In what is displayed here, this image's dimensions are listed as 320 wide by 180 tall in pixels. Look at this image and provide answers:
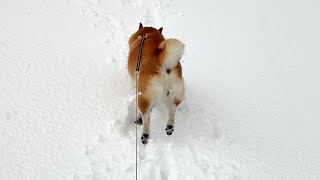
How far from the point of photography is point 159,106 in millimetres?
4895

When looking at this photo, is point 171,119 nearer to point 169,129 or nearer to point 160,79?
point 169,129

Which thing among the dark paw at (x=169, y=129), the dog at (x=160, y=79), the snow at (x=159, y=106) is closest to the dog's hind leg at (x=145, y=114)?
the dog at (x=160, y=79)

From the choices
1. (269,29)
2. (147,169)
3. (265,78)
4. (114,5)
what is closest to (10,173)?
(147,169)

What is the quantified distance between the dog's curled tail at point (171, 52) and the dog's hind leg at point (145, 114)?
1.59ft

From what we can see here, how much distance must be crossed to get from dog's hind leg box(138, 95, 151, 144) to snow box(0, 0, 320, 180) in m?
0.11

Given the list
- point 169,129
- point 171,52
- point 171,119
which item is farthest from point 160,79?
point 169,129

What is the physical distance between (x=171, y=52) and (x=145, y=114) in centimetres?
83

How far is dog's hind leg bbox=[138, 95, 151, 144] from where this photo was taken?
4.07m

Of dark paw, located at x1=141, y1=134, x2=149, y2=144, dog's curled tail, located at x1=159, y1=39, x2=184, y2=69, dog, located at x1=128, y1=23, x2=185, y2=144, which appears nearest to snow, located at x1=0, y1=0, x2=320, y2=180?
dark paw, located at x1=141, y1=134, x2=149, y2=144

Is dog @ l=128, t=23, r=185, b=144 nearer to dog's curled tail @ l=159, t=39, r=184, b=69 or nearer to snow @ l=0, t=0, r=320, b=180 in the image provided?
dog's curled tail @ l=159, t=39, r=184, b=69

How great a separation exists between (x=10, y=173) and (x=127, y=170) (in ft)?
3.93

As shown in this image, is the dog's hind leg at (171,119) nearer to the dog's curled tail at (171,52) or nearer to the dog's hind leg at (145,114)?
the dog's hind leg at (145,114)

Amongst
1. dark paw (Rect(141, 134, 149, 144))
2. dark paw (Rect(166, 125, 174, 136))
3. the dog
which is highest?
the dog

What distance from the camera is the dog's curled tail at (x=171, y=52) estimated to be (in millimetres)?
3742
